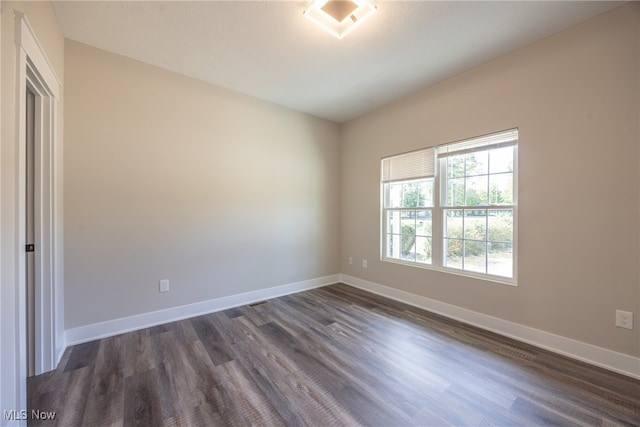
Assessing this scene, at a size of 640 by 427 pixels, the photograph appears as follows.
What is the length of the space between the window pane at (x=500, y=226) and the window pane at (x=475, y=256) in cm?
12

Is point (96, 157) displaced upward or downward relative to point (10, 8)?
downward

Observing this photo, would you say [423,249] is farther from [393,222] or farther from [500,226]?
[500,226]

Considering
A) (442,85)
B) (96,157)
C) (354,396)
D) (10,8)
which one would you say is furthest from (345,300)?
(10,8)

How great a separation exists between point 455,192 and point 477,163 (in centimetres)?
37

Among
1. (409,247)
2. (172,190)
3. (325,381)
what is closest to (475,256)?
(409,247)

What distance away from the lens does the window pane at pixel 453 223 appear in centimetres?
283

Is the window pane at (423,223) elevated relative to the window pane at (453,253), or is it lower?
elevated

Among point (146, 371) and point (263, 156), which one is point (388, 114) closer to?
point (263, 156)

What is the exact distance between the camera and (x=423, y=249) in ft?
10.4

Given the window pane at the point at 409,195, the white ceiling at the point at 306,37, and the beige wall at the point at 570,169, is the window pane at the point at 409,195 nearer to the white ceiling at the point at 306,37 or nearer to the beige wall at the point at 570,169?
the beige wall at the point at 570,169

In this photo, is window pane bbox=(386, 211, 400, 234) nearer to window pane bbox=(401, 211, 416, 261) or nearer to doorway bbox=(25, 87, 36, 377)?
window pane bbox=(401, 211, 416, 261)

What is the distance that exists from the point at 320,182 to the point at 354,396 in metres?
2.94

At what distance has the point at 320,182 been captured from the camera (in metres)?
4.04

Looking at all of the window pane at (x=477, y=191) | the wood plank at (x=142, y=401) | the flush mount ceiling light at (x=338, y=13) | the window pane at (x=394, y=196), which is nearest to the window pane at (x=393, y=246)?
the window pane at (x=394, y=196)
